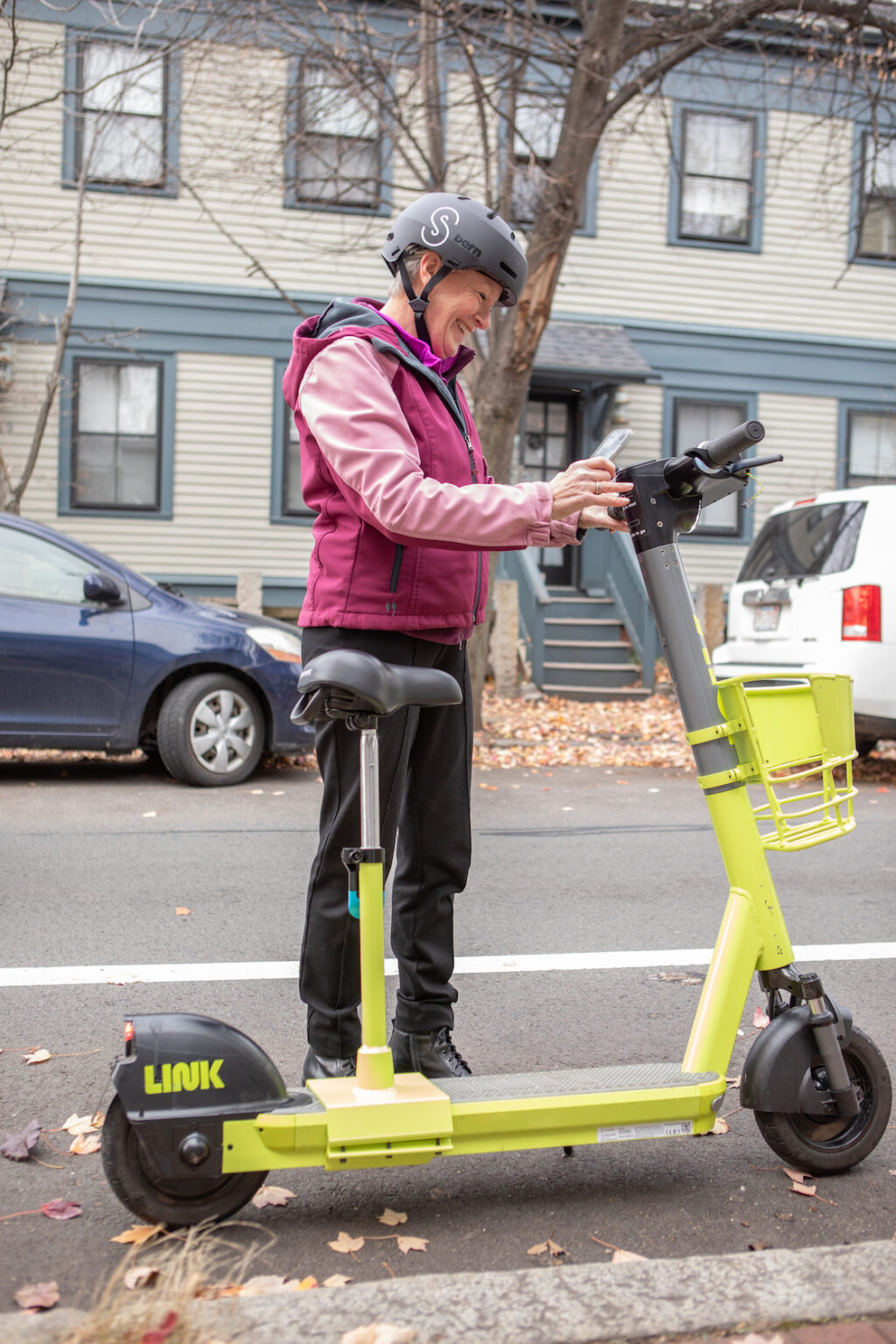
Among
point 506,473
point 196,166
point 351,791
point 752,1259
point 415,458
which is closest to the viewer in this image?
point 752,1259

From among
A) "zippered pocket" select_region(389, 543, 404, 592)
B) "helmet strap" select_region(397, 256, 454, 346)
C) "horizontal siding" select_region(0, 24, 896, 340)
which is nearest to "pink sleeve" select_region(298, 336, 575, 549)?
"zippered pocket" select_region(389, 543, 404, 592)

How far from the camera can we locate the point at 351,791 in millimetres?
2734

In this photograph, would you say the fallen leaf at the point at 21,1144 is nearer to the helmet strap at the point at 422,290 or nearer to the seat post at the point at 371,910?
the seat post at the point at 371,910

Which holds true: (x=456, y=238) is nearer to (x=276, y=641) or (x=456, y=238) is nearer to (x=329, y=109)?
(x=276, y=641)

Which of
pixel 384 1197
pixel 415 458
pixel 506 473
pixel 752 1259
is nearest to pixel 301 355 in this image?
pixel 415 458

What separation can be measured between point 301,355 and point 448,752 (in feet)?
3.12

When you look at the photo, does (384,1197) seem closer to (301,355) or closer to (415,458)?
(415,458)

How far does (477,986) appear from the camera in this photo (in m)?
4.17

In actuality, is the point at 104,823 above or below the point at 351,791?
below

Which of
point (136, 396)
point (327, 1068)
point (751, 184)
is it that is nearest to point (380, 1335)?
point (327, 1068)

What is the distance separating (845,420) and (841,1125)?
1485cm

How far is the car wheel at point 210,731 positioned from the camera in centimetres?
773

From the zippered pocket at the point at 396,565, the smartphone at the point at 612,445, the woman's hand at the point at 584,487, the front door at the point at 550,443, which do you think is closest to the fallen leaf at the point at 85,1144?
the zippered pocket at the point at 396,565

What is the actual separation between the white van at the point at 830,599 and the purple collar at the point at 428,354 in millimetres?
5181
